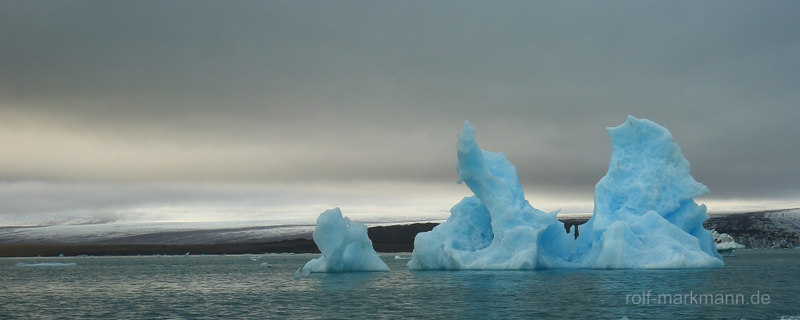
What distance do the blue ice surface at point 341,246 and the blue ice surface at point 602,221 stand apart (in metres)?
3.17

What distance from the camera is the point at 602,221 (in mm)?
34500

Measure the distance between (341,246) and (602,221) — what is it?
13816 mm

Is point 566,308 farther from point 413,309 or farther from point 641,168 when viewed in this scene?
point 641,168

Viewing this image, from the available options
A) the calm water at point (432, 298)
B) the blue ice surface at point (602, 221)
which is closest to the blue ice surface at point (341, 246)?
the calm water at point (432, 298)

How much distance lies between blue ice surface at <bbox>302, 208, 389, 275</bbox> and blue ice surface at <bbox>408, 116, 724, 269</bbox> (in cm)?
317

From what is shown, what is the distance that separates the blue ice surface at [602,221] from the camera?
3216cm

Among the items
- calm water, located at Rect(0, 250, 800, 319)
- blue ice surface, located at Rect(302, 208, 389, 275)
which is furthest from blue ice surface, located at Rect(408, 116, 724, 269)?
→ blue ice surface, located at Rect(302, 208, 389, 275)

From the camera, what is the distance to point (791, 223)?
163 metres

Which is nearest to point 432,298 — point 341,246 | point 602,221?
point 341,246

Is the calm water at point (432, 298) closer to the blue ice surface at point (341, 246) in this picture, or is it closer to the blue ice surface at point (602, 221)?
the blue ice surface at point (602, 221)

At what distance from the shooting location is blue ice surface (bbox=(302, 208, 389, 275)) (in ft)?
104

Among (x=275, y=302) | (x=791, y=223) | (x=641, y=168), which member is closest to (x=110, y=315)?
(x=275, y=302)

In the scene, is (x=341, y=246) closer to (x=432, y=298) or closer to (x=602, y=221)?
(x=432, y=298)

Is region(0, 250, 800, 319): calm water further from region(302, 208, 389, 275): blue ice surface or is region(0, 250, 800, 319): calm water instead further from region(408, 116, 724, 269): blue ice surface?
region(302, 208, 389, 275): blue ice surface
